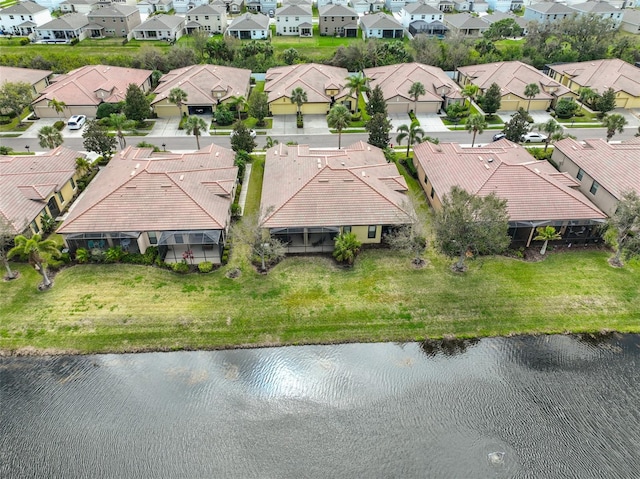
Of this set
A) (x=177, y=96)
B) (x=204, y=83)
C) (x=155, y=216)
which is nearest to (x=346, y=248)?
(x=155, y=216)

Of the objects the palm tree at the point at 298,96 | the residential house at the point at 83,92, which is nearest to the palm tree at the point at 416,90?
the palm tree at the point at 298,96

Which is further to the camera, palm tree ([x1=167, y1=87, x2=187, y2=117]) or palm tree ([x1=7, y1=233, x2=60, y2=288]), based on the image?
palm tree ([x1=167, y1=87, x2=187, y2=117])

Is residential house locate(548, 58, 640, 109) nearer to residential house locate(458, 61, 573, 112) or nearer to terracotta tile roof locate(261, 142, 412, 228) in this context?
residential house locate(458, 61, 573, 112)

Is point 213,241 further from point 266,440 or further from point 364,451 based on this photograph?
point 364,451

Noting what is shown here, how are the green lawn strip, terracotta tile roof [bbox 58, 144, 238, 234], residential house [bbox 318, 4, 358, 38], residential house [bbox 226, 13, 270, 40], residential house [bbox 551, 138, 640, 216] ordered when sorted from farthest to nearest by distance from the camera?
residential house [bbox 318, 4, 358, 38] < residential house [bbox 226, 13, 270, 40] < residential house [bbox 551, 138, 640, 216] < terracotta tile roof [bbox 58, 144, 238, 234] < the green lawn strip

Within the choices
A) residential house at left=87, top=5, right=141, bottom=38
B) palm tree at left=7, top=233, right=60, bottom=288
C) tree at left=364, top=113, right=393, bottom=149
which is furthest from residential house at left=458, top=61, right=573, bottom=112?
residential house at left=87, top=5, right=141, bottom=38

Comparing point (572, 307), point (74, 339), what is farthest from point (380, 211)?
point (74, 339)

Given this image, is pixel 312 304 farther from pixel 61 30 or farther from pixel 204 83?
pixel 61 30

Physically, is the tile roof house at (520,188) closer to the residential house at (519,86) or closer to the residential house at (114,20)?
the residential house at (519,86)
